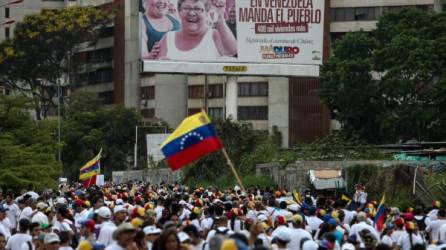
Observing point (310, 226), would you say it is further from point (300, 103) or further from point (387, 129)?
point (300, 103)

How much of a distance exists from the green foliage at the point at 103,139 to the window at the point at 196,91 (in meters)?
8.91

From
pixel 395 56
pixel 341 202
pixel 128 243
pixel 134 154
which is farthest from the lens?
pixel 134 154

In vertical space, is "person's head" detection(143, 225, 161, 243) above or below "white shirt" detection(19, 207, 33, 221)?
above

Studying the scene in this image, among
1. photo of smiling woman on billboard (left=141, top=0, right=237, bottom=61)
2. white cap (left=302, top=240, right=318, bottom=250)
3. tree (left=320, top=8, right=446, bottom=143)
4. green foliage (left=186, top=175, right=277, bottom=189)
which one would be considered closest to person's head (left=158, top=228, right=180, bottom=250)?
white cap (left=302, top=240, right=318, bottom=250)

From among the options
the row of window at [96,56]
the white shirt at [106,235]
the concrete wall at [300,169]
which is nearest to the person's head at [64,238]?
the white shirt at [106,235]

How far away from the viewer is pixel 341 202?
2397 cm

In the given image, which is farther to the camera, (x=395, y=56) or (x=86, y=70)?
(x=86, y=70)

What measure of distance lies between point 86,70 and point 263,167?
41.5 m

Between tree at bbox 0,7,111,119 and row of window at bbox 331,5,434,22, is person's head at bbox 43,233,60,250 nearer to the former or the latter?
row of window at bbox 331,5,434,22

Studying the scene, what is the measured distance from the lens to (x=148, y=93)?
84812mm

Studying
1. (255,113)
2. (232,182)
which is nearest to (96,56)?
(255,113)

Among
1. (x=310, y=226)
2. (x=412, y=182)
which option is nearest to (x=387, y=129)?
(x=412, y=182)

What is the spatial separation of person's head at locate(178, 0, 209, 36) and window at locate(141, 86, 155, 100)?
2256 cm

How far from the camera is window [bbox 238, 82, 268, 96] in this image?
80.4 metres
